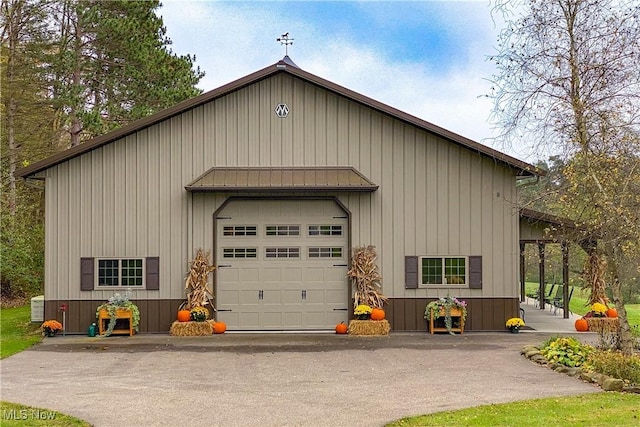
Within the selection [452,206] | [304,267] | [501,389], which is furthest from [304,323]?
[501,389]

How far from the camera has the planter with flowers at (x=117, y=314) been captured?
1431cm

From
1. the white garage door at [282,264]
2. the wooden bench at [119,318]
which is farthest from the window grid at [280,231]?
the wooden bench at [119,318]

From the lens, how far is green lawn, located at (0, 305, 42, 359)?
12906 millimetres

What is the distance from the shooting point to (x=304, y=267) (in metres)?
14.9

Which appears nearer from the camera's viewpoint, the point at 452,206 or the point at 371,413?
the point at 371,413

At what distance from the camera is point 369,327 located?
14.2 m

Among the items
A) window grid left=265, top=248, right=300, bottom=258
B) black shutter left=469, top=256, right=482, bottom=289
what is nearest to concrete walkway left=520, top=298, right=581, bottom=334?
black shutter left=469, top=256, right=482, bottom=289

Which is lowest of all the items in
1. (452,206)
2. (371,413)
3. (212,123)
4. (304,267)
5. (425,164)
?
(371,413)

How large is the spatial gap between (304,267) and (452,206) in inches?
136

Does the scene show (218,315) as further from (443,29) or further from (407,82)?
(407,82)

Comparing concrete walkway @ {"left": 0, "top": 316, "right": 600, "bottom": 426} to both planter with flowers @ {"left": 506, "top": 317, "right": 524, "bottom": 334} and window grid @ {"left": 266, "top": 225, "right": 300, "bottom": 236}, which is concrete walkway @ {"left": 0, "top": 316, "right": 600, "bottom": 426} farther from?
window grid @ {"left": 266, "top": 225, "right": 300, "bottom": 236}

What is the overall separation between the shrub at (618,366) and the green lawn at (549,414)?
2.56 feet

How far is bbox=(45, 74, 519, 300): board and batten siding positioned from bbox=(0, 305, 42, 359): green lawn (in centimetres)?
105

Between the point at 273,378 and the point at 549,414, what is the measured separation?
3.95 meters
